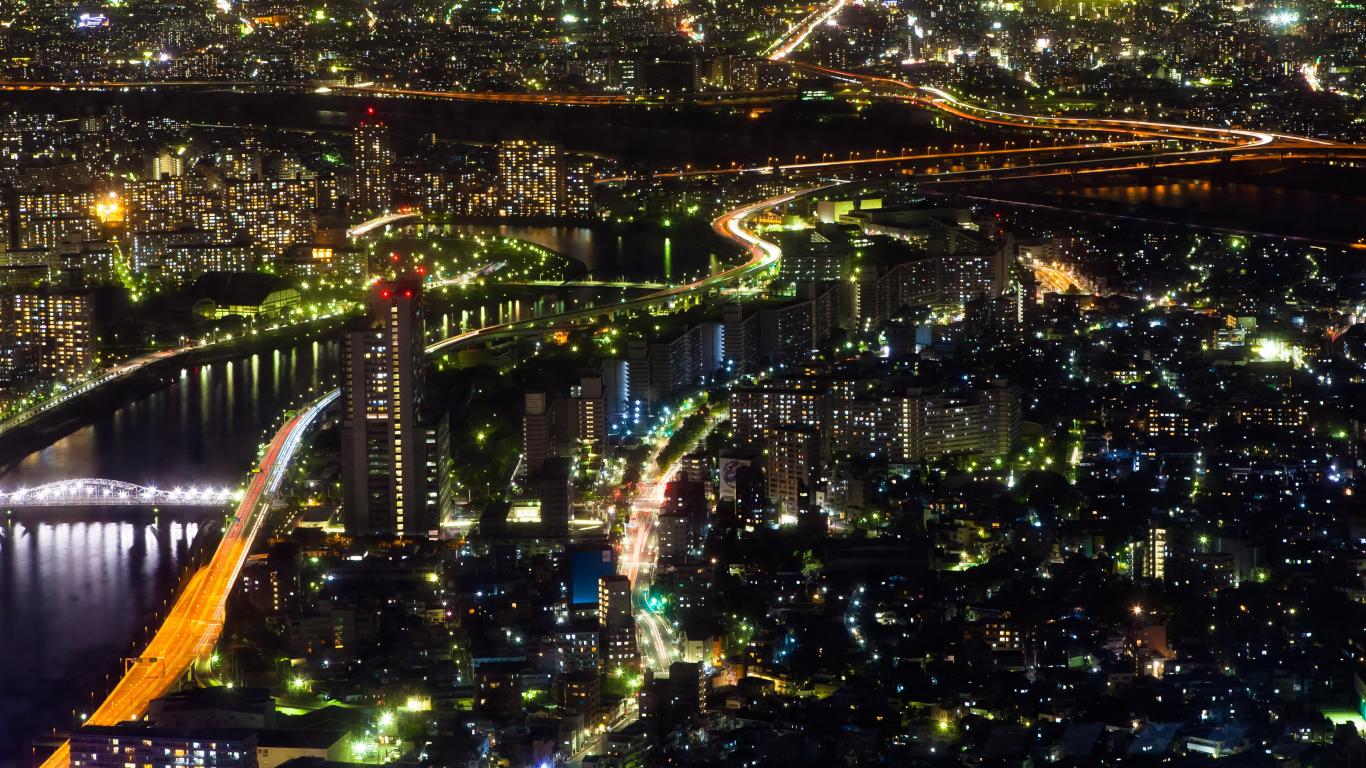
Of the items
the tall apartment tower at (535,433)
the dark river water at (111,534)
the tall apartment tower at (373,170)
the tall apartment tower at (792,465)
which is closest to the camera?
the dark river water at (111,534)

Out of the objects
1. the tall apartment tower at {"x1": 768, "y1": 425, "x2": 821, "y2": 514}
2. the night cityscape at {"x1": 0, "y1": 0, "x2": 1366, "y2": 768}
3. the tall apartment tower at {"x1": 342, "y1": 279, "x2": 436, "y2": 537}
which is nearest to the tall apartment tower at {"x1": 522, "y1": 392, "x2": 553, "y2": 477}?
the night cityscape at {"x1": 0, "y1": 0, "x2": 1366, "y2": 768}

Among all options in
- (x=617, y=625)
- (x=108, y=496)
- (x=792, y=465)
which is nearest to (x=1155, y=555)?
(x=792, y=465)

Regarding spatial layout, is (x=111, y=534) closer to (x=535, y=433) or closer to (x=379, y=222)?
(x=535, y=433)

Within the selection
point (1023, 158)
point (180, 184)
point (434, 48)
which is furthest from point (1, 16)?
point (1023, 158)

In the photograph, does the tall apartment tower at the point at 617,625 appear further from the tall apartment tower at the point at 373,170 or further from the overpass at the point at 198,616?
the tall apartment tower at the point at 373,170

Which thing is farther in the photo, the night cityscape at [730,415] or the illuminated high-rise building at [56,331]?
the illuminated high-rise building at [56,331]

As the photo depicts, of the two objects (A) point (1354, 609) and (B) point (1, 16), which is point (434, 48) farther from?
(A) point (1354, 609)

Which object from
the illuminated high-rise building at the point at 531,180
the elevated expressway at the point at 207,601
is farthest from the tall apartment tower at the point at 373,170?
the elevated expressway at the point at 207,601

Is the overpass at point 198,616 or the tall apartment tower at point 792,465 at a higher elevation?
the tall apartment tower at point 792,465
